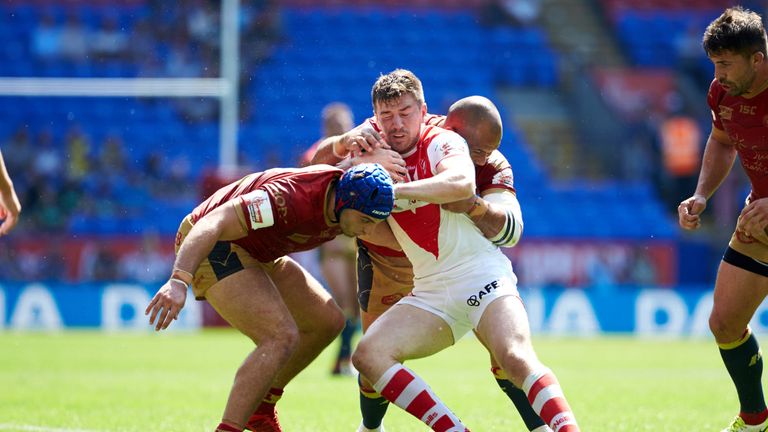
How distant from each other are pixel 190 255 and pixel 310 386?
4866 mm

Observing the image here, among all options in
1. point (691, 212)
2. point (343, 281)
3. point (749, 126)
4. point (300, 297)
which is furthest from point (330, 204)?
point (343, 281)

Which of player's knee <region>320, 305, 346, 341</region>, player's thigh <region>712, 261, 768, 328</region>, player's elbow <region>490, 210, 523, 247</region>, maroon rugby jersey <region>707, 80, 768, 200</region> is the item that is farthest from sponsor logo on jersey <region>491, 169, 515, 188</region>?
player's thigh <region>712, 261, 768, 328</region>

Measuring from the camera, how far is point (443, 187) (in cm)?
545

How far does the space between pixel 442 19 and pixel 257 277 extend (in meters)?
20.6

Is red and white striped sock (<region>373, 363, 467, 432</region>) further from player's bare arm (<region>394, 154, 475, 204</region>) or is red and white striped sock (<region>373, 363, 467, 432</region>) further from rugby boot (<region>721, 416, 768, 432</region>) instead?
rugby boot (<region>721, 416, 768, 432</region>)

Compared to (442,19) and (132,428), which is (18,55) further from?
(132,428)

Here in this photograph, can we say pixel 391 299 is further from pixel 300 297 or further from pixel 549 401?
pixel 549 401

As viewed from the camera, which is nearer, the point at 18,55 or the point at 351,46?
the point at 18,55

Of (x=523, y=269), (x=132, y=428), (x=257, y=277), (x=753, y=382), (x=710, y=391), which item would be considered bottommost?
(x=523, y=269)

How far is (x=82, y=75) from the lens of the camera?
2220cm

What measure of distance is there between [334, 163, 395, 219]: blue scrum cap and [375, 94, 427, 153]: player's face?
0.44m

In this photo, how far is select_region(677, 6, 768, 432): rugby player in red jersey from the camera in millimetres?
6297

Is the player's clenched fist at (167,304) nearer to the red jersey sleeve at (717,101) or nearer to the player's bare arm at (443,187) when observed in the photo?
the player's bare arm at (443,187)

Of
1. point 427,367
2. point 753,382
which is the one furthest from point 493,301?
point 427,367
